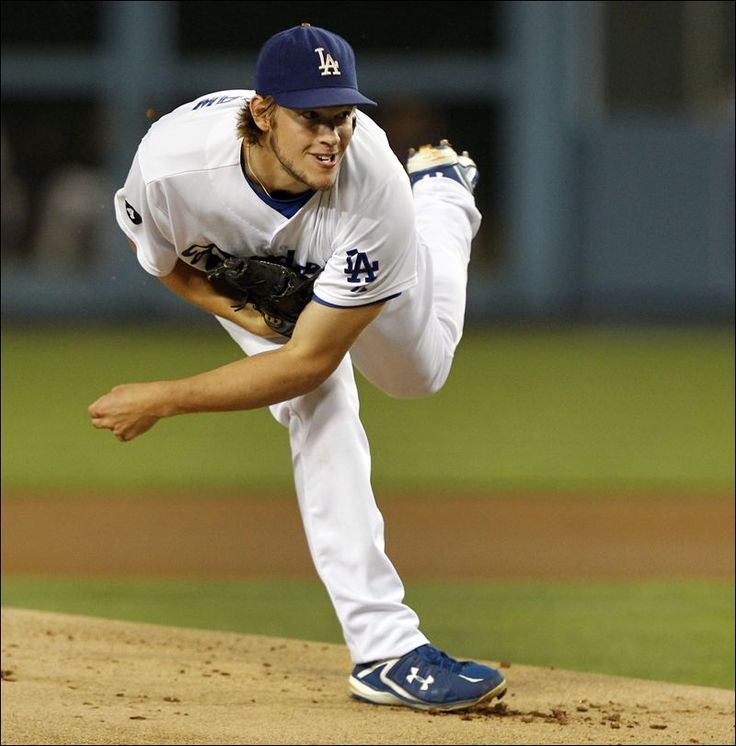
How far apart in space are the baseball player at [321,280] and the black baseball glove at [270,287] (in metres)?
0.01

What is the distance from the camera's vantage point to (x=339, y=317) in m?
3.17

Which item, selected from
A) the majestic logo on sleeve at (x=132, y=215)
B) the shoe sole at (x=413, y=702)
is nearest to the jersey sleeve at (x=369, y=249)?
the majestic logo on sleeve at (x=132, y=215)

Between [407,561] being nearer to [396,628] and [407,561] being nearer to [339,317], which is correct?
[396,628]

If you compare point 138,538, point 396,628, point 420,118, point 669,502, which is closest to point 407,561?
point 138,538

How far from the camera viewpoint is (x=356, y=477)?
3486 millimetres

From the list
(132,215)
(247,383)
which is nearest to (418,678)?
(247,383)

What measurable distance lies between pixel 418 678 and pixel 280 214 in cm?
113

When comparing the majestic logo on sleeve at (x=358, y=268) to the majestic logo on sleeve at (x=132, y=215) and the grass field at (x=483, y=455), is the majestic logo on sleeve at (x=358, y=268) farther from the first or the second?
the grass field at (x=483, y=455)

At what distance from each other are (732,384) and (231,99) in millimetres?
7927

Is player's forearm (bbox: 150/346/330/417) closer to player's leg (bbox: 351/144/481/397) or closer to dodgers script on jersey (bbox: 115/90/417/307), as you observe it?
dodgers script on jersey (bbox: 115/90/417/307)

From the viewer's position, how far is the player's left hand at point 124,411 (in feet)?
9.93

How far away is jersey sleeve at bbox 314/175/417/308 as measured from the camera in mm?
3127

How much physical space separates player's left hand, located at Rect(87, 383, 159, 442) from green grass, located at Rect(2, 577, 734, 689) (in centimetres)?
185

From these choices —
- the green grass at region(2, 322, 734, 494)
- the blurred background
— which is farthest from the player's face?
the blurred background
